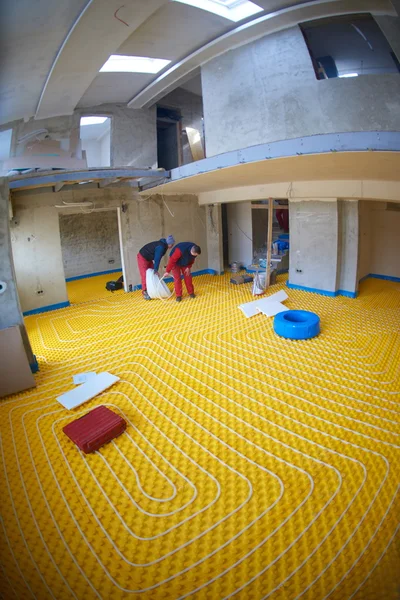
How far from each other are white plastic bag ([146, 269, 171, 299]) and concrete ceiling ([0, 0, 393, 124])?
13.6ft

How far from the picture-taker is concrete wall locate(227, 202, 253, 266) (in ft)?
34.4

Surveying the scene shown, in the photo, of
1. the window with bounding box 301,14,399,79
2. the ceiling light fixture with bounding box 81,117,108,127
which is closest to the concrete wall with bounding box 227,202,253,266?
the window with bounding box 301,14,399,79

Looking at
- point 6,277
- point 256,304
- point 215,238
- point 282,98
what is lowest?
point 256,304

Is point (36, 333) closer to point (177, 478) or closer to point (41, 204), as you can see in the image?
point (41, 204)

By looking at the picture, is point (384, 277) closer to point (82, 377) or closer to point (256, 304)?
point (256, 304)

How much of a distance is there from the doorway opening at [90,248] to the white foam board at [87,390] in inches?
254

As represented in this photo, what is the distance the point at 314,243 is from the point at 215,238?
361 cm

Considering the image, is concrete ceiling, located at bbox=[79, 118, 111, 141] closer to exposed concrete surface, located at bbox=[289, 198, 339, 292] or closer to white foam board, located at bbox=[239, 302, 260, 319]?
exposed concrete surface, located at bbox=[289, 198, 339, 292]

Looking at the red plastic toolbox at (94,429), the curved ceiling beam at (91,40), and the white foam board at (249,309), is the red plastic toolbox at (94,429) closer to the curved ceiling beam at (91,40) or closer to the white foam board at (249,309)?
the white foam board at (249,309)

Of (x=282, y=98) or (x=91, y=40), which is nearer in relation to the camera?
(x=91, y=40)

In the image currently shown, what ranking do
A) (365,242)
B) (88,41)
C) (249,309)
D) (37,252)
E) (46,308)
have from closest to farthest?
(88,41) < (249,309) < (37,252) < (46,308) < (365,242)

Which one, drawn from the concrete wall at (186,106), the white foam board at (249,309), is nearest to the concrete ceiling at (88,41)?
the concrete wall at (186,106)

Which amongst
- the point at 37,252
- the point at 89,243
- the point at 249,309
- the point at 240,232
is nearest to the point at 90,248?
the point at 89,243

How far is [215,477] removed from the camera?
9.44 ft
